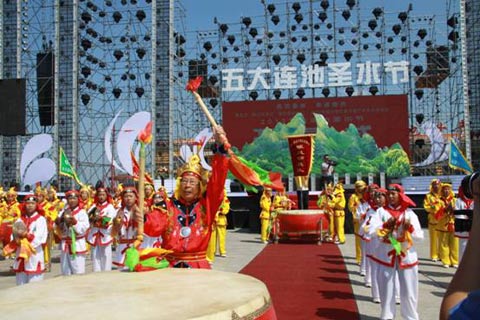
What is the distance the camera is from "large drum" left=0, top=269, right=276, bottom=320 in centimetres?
178

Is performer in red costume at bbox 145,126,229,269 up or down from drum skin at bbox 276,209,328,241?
up

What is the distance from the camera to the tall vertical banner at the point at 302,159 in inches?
507

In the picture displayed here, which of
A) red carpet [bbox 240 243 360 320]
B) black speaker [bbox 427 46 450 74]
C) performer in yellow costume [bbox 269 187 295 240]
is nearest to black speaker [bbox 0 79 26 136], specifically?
performer in yellow costume [bbox 269 187 295 240]

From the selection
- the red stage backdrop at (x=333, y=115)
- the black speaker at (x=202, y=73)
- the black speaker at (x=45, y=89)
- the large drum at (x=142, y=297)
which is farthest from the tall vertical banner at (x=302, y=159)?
the black speaker at (x=202, y=73)

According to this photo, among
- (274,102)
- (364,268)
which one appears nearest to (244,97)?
(274,102)

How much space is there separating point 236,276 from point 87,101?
24.8 metres

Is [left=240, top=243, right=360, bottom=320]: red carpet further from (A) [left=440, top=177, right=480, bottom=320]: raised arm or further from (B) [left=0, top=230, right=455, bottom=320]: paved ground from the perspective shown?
(A) [left=440, top=177, right=480, bottom=320]: raised arm

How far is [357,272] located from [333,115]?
16297mm

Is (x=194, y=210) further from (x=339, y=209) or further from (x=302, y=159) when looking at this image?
(x=302, y=159)

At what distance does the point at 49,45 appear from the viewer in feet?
76.2

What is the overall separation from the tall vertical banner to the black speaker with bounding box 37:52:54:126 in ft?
41.2

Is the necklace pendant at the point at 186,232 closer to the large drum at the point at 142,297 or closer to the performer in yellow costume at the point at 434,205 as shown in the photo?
the large drum at the point at 142,297

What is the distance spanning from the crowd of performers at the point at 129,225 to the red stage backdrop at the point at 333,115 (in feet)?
46.7

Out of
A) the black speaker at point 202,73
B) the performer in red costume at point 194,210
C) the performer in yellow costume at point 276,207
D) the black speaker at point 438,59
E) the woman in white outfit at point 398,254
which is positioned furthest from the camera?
the black speaker at point 202,73
